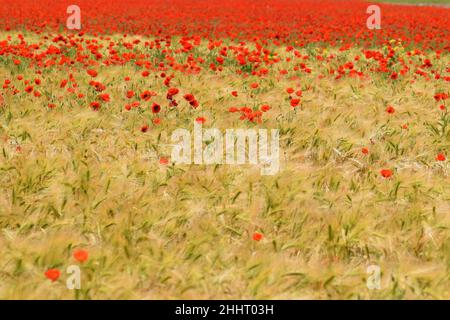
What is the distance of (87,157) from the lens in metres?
3.40

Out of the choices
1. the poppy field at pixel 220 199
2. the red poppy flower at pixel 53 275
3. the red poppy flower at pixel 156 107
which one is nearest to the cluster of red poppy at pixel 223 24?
the poppy field at pixel 220 199

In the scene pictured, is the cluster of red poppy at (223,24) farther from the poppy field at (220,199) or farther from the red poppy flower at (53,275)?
the red poppy flower at (53,275)

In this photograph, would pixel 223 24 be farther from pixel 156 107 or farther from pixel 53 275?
pixel 53 275

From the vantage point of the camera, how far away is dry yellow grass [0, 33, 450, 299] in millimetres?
2158

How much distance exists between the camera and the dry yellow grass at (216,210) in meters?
2.16

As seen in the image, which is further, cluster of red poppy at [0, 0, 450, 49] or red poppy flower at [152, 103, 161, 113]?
cluster of red poppy at [0, 0, 450, 49]

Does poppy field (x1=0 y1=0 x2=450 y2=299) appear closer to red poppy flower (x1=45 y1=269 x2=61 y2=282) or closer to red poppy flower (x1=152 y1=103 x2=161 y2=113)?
red poppy flower (x1=45 y1=269 x2=61 y2=282)

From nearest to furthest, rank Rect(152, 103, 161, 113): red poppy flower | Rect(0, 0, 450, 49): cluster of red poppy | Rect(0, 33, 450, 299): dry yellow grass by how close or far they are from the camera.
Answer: Rect(0, 33, 450, 299): dry yellow grass < Rect(152, 103, 161, 113): red poppy flower < Rect(0, 0, 450, 49): cluster of red poppy

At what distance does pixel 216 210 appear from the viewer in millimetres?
2729

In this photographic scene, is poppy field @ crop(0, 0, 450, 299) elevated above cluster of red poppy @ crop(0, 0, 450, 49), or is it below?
below

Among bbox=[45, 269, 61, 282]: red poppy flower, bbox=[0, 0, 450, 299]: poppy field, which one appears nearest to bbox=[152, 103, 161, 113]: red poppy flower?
bbox=[0, 0, 450, 299]: poppy field

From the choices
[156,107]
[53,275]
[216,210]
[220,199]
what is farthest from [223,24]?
[53,275]
